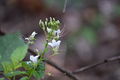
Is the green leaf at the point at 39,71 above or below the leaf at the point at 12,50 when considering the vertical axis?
below

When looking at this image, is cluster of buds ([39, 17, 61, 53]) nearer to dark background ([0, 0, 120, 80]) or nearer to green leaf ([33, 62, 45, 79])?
green leaf ([33, 62, 45, 79])

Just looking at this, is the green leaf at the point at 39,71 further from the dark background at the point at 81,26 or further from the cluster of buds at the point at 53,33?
the dark background at the point at 81,26

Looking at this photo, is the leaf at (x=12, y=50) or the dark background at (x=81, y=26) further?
the dark background at (x=81, y=26)

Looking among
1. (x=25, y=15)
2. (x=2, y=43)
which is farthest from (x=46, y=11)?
(x=2, y=43)

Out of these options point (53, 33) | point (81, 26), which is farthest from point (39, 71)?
point (81, 26)

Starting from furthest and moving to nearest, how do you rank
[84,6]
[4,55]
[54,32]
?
[84,6]
[4,55]
[54,32]

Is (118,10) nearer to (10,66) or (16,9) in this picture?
(16,9)

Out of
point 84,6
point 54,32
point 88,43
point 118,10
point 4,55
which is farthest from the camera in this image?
point 84,6

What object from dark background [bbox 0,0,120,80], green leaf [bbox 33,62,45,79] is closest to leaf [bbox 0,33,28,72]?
green leaf [bbox 33,62,45,79]

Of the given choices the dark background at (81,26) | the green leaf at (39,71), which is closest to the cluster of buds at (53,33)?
the green leaf at (39,71)
